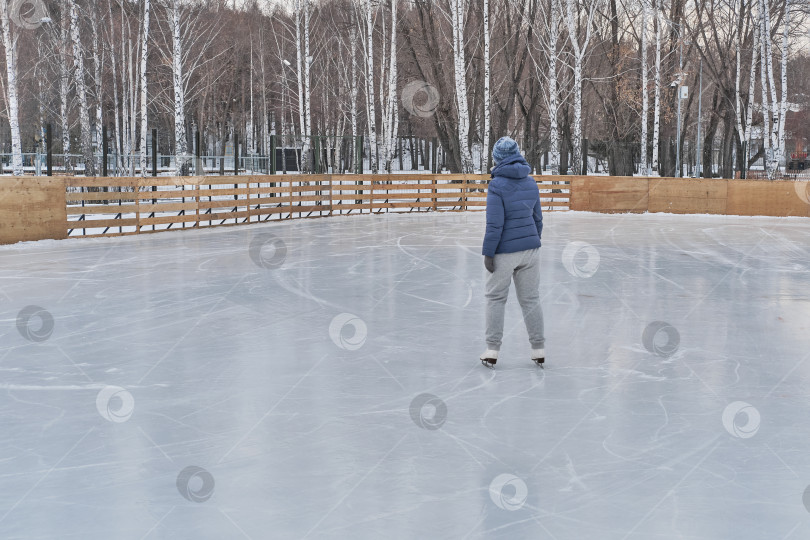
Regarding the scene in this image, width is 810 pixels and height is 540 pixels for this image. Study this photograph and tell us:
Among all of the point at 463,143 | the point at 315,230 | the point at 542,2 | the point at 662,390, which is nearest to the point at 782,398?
the point at 662,390

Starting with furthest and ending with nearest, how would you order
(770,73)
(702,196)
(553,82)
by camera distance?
(770,73), (553,82), (702,196)

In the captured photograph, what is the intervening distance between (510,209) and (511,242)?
0.86ft

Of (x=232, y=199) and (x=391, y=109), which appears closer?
(x=232, y=199)

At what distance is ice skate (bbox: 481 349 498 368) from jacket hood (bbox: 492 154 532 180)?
4.73ft

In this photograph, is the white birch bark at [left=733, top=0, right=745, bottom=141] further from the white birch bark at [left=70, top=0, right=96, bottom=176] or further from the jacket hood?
the jacket hood

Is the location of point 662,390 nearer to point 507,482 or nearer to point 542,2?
point 507,482

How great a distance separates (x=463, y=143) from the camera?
3581 cm

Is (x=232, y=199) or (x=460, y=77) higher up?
(x=460, y=77)

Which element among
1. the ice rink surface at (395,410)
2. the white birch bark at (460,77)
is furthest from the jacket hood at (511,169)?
the white birch bark at (460,77)

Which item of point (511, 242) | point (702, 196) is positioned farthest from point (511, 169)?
point (702, 196)

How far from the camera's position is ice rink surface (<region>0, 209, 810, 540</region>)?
463 cm

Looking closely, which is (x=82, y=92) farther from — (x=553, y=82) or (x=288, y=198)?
(x=553, y=82)

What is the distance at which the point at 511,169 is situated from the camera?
7.59 m

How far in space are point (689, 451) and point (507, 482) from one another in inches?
49.9
